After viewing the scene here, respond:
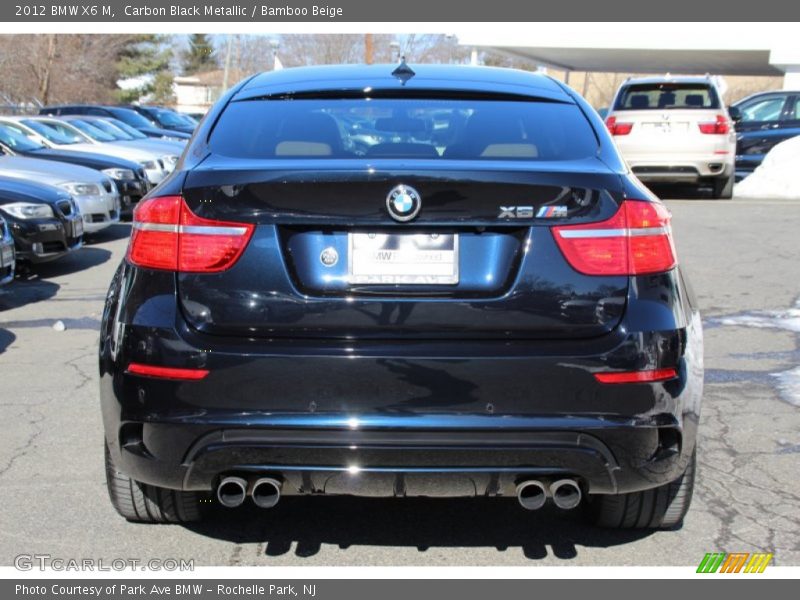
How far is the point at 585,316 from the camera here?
3.19 m

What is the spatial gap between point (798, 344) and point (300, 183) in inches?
196

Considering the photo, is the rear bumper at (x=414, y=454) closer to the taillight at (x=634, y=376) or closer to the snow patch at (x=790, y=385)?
the taillight at (x=634, y=376)

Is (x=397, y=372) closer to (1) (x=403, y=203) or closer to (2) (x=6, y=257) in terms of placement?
(1) (x=403, y=203)


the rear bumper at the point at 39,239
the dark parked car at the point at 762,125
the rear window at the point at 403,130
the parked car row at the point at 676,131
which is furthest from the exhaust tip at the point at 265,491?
the dark parked car at the point at 762,125

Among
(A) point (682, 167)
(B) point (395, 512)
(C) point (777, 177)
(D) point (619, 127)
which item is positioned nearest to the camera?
(B) point (395, 512)

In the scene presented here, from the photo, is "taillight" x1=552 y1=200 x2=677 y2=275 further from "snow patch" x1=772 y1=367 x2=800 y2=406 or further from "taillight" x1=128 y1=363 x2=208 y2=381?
"snow patch" x1=772 y1=367 x2=800 y2=406

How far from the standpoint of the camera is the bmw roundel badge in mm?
3146

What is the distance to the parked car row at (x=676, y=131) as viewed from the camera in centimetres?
1524

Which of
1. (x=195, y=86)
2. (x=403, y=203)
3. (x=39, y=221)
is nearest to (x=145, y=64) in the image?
(x=195, y=86)

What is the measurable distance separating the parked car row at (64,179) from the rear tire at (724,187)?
8.24m

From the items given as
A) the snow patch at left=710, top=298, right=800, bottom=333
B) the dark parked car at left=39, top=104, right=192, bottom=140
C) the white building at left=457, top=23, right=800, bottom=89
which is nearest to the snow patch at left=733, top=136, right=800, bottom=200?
the snow patch at left=710, top=298, right=800, bottom=333

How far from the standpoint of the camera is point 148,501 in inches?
150

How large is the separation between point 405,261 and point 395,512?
54.4 inches

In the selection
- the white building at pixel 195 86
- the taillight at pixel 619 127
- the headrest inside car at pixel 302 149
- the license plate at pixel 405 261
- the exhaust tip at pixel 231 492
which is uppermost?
the headrest inside car at pixel 302 149
